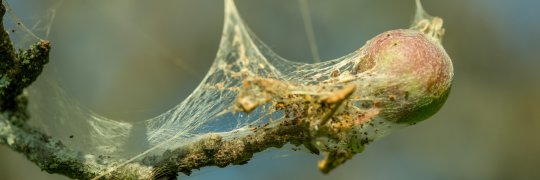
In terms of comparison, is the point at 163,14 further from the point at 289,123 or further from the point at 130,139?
the point at 289,123

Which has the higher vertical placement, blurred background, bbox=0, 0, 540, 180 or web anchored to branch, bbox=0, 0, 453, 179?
blurred background, bbox=0, 0, 540, 180

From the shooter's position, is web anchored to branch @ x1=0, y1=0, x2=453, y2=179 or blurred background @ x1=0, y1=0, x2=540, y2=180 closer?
web anchored to branch @ x1=0, y1=0, x2=453, y2=179

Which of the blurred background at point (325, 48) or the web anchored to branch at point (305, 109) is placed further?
the blurred background at point (325, 48)

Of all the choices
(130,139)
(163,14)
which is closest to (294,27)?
(163,14)

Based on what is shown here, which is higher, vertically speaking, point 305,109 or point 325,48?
point 325,48

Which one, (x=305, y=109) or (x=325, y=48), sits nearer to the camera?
(x=305, y=109)

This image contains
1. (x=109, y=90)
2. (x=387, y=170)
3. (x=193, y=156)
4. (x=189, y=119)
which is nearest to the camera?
(x=193, y=156)

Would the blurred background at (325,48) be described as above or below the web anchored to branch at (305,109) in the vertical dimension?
above

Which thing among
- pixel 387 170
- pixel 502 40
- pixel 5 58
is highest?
pixel 502 40
